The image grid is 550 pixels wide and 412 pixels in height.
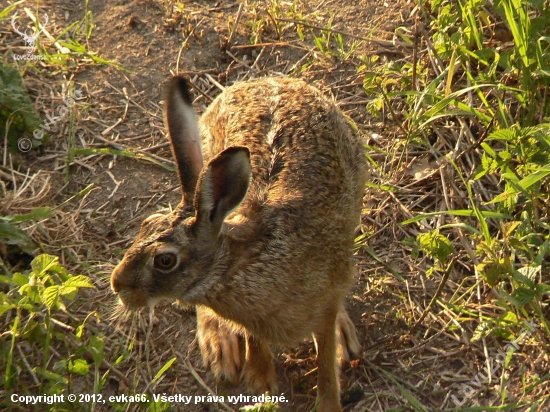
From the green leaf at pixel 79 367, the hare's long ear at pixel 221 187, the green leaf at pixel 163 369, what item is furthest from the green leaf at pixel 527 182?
the green leaf at pixel 79 367

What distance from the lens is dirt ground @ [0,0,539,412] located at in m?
4.22

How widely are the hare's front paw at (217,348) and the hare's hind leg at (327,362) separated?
0.49 meters

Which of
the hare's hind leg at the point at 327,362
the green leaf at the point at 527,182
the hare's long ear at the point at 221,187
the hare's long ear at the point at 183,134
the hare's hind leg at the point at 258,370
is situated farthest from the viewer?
the hare's hind leg at the point at 258,370

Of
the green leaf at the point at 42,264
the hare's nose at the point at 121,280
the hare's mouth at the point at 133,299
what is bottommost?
the hare's mouth at the point at 133,299

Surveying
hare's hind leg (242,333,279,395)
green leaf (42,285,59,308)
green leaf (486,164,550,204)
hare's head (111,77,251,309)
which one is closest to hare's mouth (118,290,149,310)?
hare's head (111,77,251,309)

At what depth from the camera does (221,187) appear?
3.57m

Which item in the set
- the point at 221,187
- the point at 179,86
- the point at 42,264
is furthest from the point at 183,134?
the point at 42,264

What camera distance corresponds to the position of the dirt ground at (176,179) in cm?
422

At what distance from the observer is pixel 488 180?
477 centimetres

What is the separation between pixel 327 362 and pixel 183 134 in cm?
135

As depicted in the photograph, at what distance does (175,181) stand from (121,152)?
406mm

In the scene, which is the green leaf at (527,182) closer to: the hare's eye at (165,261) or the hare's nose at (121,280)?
the hare's eye at (165,261)

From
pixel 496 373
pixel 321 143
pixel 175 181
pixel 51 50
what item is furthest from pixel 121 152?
pixel 496 373

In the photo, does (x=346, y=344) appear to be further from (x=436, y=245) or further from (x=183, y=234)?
(x=183, y=234)
